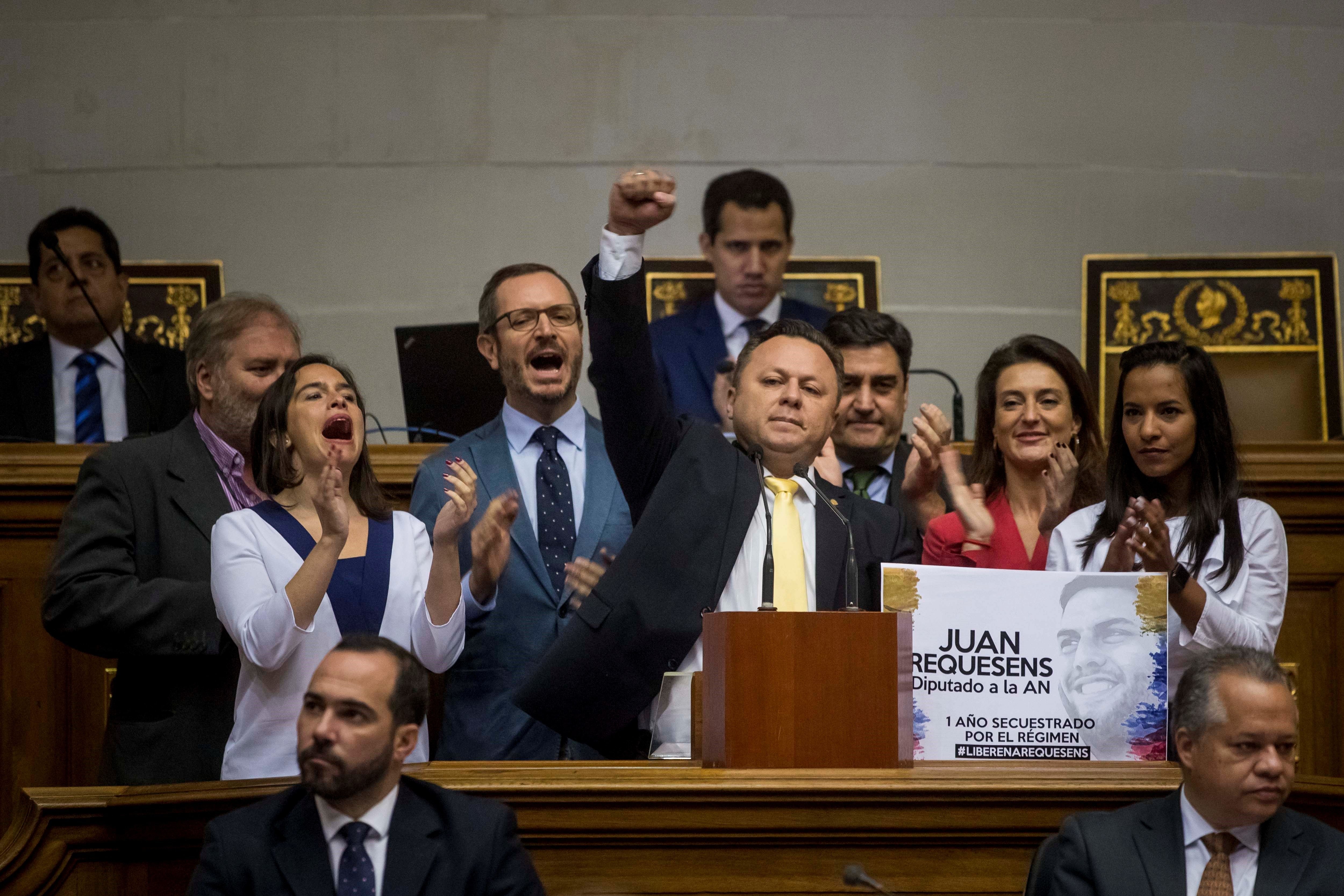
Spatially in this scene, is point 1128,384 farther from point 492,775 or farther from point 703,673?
point 492,775

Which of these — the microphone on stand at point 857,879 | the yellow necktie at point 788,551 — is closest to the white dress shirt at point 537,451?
the yellow necktie at point 788,551

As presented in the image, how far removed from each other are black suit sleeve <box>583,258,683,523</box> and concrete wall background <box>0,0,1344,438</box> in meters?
3.21

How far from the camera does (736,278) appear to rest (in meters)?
4.88

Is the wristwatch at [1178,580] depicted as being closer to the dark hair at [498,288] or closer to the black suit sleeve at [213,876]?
the dark hair at [498,288]

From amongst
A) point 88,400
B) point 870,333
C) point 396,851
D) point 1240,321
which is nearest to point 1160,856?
point 396,851

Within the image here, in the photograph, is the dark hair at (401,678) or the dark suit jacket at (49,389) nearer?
the dark hair at (401,678)

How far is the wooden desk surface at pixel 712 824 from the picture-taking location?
2418mm

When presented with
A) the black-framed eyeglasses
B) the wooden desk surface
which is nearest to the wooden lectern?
the wooden desk surface

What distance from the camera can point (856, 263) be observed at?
232 inches

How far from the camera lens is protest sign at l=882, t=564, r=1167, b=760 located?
2.56 m

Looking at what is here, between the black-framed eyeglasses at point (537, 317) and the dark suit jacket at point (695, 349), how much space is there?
0.96m

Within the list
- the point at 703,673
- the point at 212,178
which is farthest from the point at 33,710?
the point at 212,178

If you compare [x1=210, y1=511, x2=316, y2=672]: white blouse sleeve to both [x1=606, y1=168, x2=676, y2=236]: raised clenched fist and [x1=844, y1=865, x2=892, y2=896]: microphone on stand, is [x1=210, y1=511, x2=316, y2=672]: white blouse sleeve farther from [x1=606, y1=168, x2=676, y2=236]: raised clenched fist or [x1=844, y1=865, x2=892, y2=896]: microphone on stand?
[x1=844, y1=865, x2=892, y2=896]: microphone on stand

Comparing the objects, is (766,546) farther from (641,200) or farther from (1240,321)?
(1240,321)
